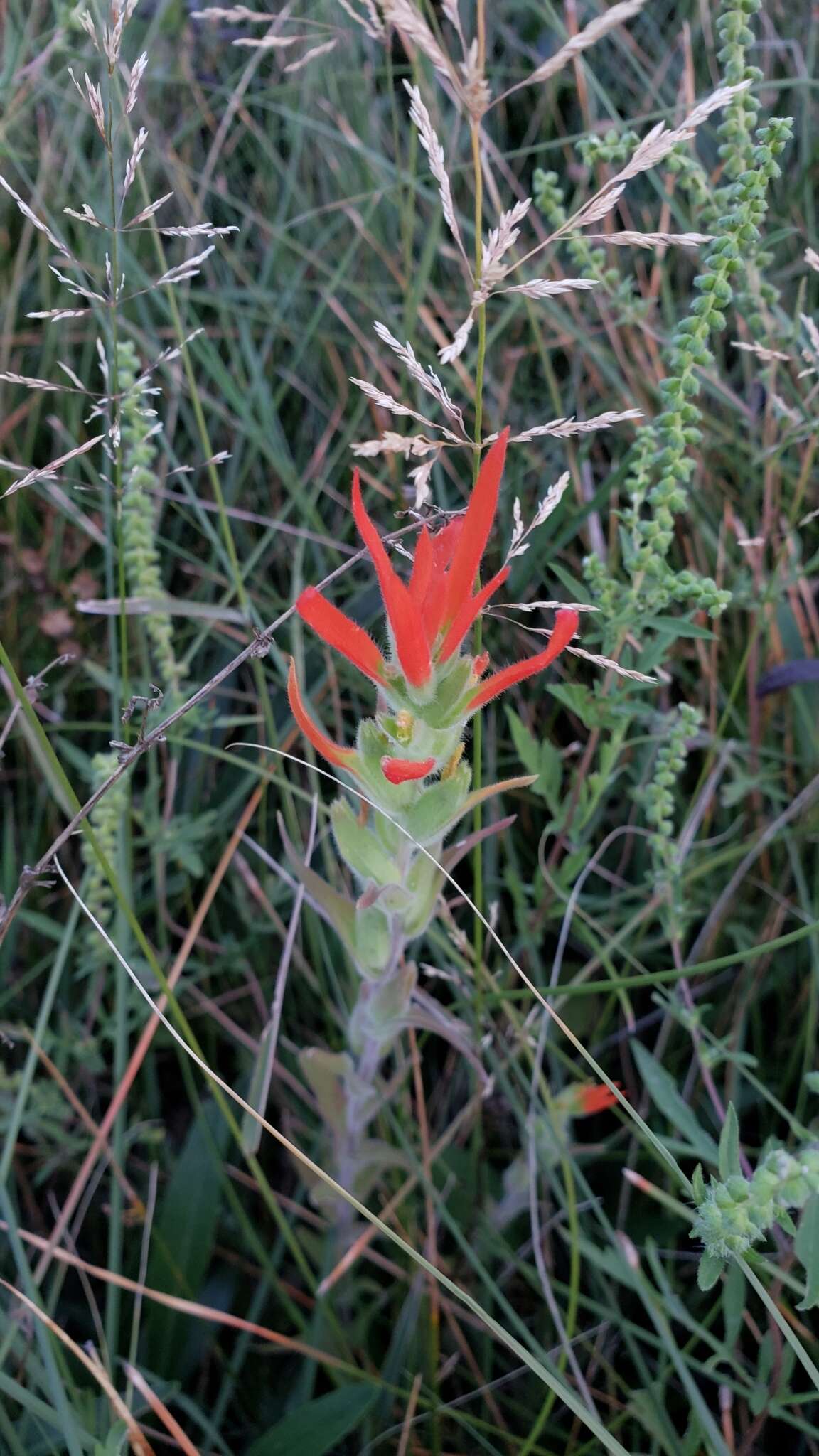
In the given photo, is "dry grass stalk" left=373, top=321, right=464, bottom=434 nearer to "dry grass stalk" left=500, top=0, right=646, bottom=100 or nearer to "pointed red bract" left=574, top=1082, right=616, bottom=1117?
"dry grass stalk" left=500, top=0, right=646, bottom=100

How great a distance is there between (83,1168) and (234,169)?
1808 millimetres

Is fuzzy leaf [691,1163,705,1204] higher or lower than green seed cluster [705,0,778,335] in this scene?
lower

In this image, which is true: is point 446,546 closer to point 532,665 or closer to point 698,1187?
point 532,665

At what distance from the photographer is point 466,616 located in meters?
0.83

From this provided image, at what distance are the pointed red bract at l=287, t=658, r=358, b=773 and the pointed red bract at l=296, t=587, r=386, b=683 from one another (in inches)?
2.2

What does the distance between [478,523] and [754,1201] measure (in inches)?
20.3

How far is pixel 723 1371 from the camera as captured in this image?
1.39m

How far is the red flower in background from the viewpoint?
0.78 meters

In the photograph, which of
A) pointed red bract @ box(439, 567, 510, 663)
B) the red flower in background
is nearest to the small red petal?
the red flower in background

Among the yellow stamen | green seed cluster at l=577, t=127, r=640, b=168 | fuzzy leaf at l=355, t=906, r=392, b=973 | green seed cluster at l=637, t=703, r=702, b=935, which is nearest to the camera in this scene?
the yellow stamen

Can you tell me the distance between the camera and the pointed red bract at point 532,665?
0.78m

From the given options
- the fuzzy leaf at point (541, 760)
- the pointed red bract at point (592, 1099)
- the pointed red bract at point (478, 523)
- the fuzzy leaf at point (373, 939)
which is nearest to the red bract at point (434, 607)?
the pointed red bract at point (478, 523)

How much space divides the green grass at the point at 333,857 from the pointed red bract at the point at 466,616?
1.04 feet

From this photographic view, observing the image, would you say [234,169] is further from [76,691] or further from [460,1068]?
[460,1068]
